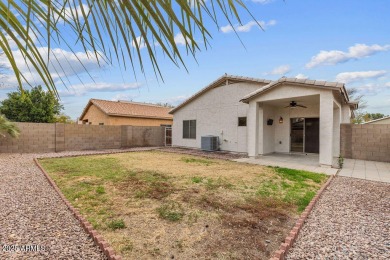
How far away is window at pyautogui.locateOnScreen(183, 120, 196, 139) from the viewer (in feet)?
50.7

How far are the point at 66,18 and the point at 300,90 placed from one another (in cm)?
960

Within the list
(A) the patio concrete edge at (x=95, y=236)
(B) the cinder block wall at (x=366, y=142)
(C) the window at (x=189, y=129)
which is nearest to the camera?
(A) the patio concrete edge at (x=95, y=236)

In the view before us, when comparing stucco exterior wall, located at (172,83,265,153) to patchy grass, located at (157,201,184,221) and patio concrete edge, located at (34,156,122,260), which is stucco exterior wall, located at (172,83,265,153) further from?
patio concrete edge, located at (34,156,122,260)

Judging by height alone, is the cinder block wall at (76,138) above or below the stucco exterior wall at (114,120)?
below

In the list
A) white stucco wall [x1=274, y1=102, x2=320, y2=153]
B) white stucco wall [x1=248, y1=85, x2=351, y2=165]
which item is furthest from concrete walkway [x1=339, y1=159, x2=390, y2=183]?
white stucco wall [x1=274, y1=102, x2=320, y2=153]

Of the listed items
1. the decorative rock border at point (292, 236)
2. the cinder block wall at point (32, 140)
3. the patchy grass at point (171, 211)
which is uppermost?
the cinder block wall at point (32, 140)

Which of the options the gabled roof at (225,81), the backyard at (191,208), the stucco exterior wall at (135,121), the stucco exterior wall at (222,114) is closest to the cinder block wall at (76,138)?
the stucco exterior wall at (222,114)

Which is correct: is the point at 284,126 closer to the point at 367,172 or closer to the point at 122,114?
the point at 367,172

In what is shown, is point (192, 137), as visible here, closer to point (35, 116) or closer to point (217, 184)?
point (217, 184)

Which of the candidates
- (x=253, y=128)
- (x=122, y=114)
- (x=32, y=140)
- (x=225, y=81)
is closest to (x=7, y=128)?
(x=32, y=140)

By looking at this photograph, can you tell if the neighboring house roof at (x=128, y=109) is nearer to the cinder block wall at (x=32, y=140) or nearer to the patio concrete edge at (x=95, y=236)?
the cinder block wall at (x=32, y=140)

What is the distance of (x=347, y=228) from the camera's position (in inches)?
136

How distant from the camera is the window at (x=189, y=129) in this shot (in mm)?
15461

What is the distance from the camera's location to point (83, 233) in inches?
125
